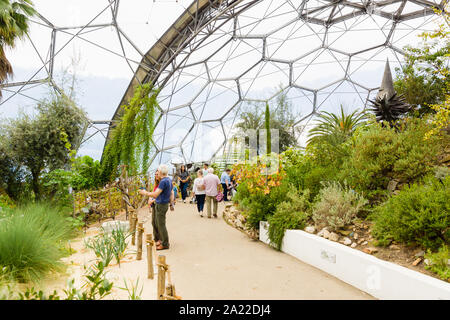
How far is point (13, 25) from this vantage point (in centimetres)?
679

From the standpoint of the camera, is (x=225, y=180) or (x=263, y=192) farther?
(x=225, y=180)

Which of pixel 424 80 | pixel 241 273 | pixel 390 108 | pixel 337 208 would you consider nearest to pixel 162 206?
pixel 241 273

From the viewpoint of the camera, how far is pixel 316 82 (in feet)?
80.7

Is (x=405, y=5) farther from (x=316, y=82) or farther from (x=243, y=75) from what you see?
(x=243, y=75)

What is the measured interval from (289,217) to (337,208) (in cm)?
95

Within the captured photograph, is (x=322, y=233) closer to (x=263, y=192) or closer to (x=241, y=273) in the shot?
(x=241, y=273)

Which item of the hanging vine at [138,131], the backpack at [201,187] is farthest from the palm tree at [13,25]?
the backpack at [201,187]

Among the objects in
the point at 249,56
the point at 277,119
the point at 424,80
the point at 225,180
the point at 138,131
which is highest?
the point at 249,56

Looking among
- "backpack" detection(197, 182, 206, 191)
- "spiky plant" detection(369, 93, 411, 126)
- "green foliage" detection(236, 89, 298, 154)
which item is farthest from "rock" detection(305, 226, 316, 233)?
"green foliage" detection(236, 89, 298, 154)
